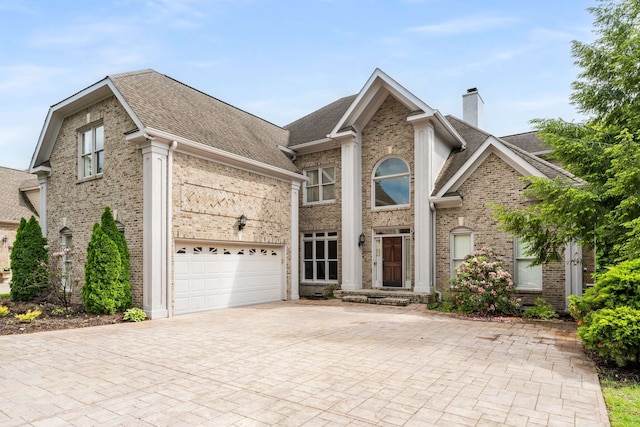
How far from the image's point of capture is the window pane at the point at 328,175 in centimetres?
1638

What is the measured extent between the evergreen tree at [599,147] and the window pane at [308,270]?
9.21 meters

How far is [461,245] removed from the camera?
A: 13.4m

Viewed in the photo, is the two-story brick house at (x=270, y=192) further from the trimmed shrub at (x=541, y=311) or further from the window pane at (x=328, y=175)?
the trimmed shrub at (x=541, y=311)

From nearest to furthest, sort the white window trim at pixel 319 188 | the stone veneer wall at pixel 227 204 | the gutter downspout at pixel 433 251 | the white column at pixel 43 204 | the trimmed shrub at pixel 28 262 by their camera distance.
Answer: the stone veneer wall at pixel 227 204 → the trimmed shrub at pixel 28 262 → the gutter downspout at pixel 433 251 → the white column at pixel 43 204 → the white window trim at pixel 319 188

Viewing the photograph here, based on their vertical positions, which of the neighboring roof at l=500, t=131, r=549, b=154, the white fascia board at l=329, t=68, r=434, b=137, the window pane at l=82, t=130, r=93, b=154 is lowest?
the window pane at l=82, t=130, r=93, b=154

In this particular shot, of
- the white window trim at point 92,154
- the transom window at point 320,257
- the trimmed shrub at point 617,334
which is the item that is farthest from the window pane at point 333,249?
the trimmed shrub at point 617,334

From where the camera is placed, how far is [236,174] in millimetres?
13023

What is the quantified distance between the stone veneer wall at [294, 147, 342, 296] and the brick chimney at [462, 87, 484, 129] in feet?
24.6

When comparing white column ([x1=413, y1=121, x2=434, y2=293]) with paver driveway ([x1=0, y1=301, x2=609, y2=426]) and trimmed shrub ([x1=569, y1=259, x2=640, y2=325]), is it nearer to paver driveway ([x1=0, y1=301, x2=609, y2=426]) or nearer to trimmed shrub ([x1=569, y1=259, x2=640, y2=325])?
paver driveway ([x1=0, y1=301, x2=609, y2=426])

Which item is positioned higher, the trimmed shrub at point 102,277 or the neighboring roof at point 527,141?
the neighboring roof at point 527,141

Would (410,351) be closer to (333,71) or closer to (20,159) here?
(333,71)

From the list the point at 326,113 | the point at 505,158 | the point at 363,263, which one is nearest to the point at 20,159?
the point at 326,113

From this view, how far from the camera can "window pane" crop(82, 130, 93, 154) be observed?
513 inches

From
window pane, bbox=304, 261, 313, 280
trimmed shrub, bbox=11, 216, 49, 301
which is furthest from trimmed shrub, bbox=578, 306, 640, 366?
trimmed shrub, bbox=11, 216, 49, 301
